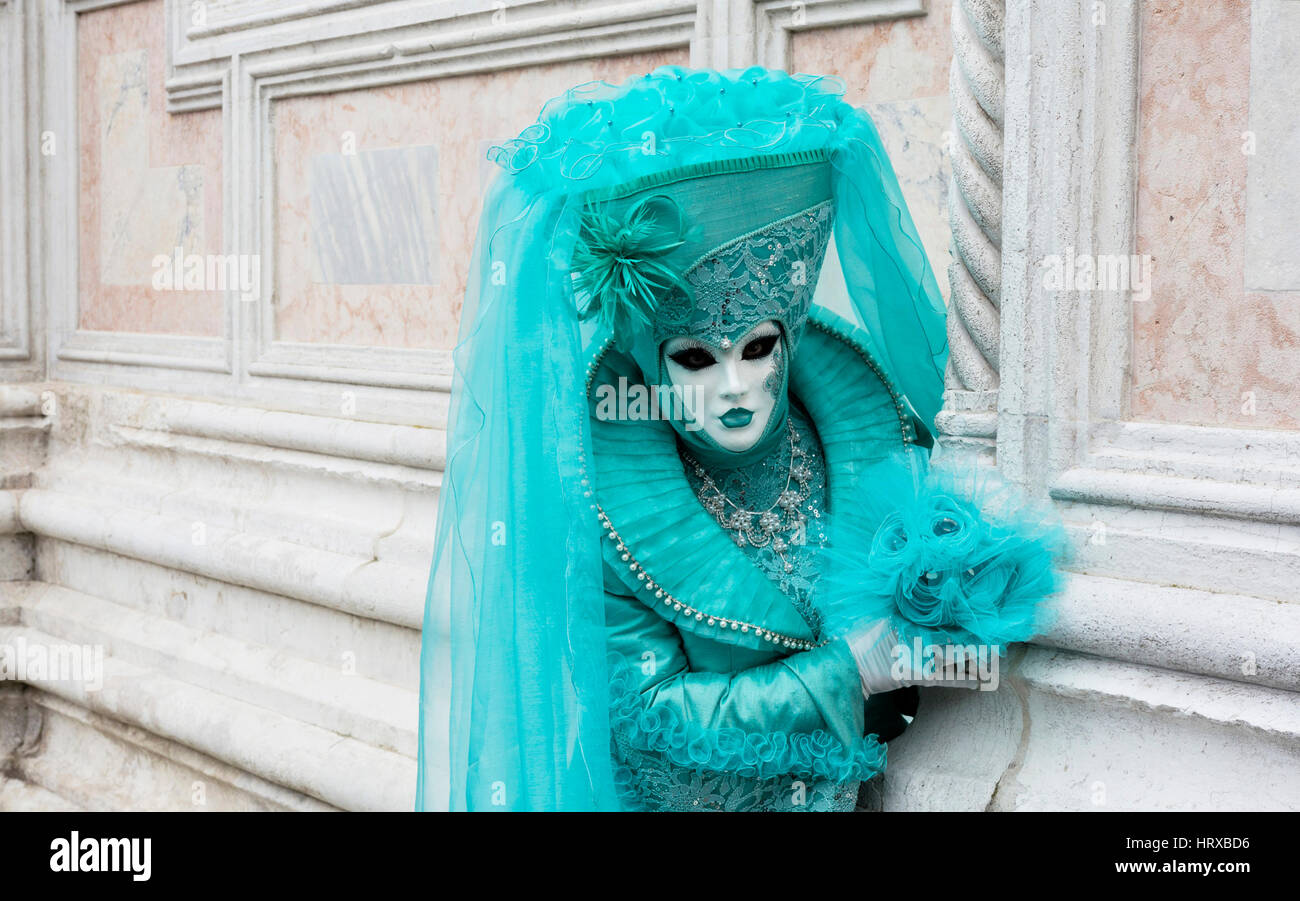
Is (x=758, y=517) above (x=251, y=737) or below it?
above

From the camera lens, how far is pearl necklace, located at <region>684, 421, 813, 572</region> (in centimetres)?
197

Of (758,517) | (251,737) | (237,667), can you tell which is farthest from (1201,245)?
(237,667)

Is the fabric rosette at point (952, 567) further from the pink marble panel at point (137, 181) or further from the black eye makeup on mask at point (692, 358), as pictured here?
the pink marble panel at point (137, 181)

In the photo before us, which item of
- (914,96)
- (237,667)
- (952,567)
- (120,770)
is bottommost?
(120,770)

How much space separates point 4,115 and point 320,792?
279cm

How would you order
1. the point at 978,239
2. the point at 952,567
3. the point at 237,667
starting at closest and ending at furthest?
the point at 952,567, the point at 978,239, the point at 237,667

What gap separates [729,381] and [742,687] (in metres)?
0.42

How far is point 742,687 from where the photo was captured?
6.06 ft

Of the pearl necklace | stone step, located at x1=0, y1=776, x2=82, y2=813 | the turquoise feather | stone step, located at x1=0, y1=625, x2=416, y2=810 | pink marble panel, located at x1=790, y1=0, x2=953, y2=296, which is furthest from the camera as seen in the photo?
stone step, located at x1=0, y1=776, x2=82, y2=813

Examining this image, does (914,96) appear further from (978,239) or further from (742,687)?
(742,687)

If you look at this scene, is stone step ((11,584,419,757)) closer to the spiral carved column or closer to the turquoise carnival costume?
the turquoise carnival costume

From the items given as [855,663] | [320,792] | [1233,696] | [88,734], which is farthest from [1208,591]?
[88,734]

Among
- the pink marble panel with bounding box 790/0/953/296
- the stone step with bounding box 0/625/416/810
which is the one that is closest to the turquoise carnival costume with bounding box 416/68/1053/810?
the pink marble panel with bounding box 790/0/953/296

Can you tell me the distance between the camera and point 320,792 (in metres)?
3.45
